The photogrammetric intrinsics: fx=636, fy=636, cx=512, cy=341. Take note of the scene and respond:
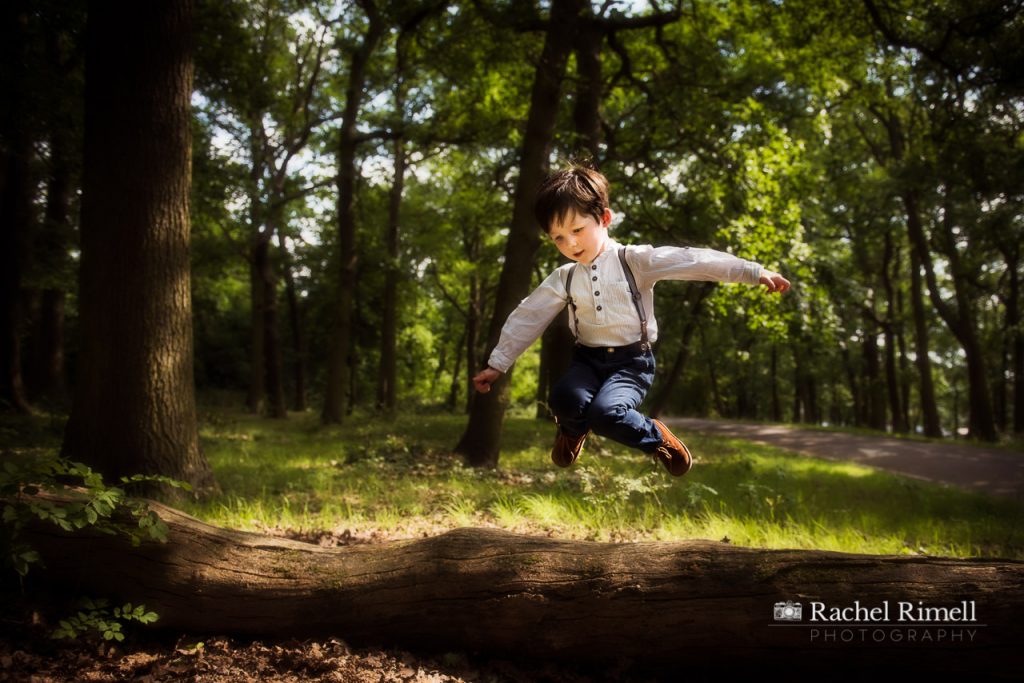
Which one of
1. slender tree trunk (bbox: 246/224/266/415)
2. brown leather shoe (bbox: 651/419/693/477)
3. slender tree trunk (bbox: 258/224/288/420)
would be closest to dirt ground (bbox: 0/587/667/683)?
brown leather shoe (bbox: 651/419/693/477)

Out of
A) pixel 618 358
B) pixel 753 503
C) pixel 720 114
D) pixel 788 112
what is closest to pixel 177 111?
pixel 618 358

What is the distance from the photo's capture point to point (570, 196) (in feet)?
11.0

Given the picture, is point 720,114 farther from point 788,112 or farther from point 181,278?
point 181,278

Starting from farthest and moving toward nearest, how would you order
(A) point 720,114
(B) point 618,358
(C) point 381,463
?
(A) point 720,114 < (C) point 381,463 < (B) point 618,358

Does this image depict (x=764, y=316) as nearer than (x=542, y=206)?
No

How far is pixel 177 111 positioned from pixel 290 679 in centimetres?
547

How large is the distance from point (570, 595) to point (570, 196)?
2.23 m

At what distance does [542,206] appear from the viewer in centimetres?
341

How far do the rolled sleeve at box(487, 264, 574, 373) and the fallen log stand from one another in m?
1.22

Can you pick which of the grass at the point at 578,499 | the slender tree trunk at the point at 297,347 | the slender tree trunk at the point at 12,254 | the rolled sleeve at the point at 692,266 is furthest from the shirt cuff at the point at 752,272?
the slender tree trunk at the point at 297,347

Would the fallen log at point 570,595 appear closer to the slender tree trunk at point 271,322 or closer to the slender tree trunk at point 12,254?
the slender tree trunk at point 12,254

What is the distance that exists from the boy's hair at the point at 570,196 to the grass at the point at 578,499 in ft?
11.2

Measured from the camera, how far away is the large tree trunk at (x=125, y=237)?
6043mm

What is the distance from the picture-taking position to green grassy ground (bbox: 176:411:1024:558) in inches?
240
